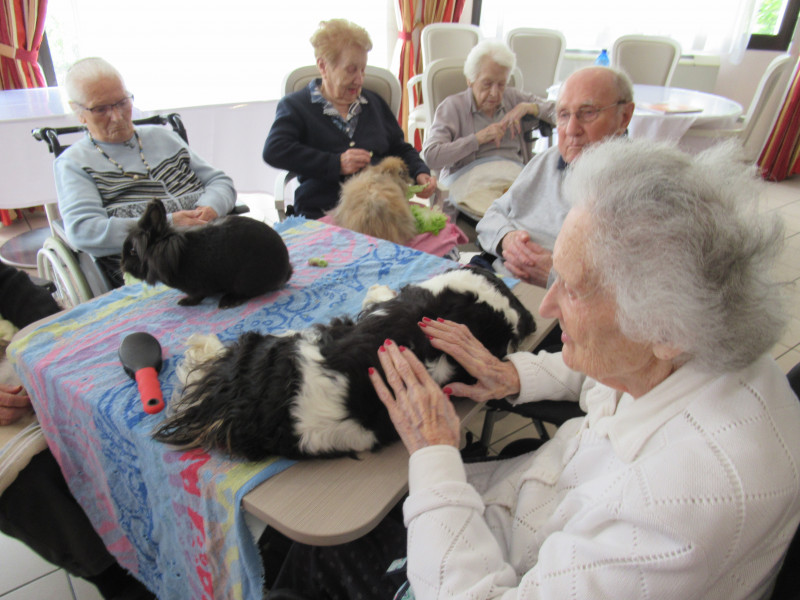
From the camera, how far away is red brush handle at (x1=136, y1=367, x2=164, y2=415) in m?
0.96

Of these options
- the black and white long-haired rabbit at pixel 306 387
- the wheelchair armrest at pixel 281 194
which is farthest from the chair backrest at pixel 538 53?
the black and white long-haired rabbit at pixel 306 387

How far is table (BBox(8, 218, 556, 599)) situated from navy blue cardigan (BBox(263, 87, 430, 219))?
107 cm

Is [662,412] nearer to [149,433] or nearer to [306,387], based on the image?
[306,387]

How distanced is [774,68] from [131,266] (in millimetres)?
4524

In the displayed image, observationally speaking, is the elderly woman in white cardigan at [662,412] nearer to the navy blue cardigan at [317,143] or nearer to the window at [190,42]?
the navy blue cardigan at [317,143]

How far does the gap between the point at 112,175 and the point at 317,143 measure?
0.99 m

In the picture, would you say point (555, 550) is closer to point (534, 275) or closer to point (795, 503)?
point (795, 503)

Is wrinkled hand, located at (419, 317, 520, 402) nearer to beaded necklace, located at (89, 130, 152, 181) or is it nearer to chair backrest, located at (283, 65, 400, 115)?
beaded necklace, located at (89, 130, 152, 181)

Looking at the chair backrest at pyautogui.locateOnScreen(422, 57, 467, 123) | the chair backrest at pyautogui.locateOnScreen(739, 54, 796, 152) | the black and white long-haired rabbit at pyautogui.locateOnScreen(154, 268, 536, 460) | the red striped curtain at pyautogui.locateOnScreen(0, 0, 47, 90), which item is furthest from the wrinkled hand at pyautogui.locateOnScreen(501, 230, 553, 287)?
the red striped curtain at pyautogui.locateOnScreen(0, 0, 47, 90)

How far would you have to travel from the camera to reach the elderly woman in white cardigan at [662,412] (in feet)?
2.01

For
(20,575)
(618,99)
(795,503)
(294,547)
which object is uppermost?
(618,99)

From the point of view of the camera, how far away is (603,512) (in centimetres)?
69

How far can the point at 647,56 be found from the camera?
4.70 metres

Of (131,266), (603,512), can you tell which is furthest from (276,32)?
(603,512)
